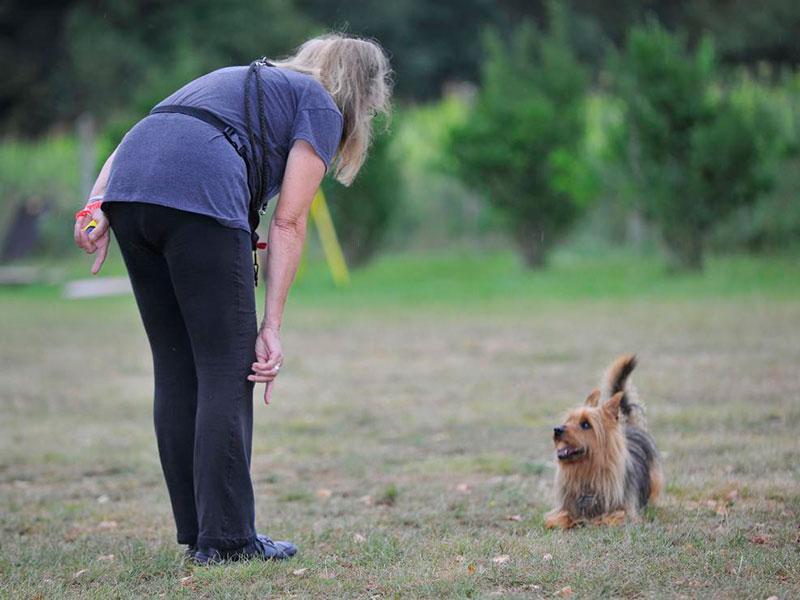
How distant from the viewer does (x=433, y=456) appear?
19.2 ft

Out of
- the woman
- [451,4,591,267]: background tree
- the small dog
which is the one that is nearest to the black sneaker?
the woman

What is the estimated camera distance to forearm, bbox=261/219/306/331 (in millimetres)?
3541

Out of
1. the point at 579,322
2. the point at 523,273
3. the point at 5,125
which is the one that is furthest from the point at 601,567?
the point at 5,125

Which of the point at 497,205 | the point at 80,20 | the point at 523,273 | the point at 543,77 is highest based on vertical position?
the point at 80,20

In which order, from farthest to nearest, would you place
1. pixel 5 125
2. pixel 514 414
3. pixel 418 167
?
pixel 5 125, pixel 418 167, pixel 514 414

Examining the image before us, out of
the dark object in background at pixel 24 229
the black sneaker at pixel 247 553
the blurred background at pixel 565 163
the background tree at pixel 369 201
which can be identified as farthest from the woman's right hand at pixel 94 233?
the dark object in background at pixel 24 229

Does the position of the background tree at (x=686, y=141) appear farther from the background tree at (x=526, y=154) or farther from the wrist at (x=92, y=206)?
A: the wrist at (x=92, y=206)

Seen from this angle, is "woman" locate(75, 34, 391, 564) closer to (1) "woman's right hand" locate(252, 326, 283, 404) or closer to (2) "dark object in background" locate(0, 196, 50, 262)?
(1) "woman's right hand" locate(252, 326, 283, 404)

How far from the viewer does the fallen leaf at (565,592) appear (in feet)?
10.7

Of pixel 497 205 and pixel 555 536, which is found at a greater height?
pixel 497 205

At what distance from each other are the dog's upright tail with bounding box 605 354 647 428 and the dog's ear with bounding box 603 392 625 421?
0.73 feet

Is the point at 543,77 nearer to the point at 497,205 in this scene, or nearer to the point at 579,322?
the point at 497,205

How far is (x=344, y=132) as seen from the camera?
12.2 feet

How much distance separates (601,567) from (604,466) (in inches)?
31.9
